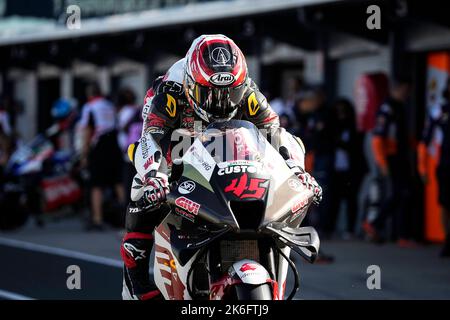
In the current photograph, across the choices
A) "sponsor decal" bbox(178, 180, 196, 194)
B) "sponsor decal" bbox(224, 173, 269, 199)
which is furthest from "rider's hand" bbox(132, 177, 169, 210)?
"sponsor decal" bbox(224, 173, 269, 199)

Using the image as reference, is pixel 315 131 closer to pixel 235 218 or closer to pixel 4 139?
pixel 4 139

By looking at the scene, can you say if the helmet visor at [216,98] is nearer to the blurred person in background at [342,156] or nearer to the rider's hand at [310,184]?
the rider's hand at [310,184]

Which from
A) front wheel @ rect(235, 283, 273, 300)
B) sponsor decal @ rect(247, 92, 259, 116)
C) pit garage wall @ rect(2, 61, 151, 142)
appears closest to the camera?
front wheel @ rect(235, 283, 273, 300)

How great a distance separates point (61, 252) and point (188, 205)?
8.13 meters

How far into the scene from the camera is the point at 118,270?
37.1ft

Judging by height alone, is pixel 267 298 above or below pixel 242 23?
below

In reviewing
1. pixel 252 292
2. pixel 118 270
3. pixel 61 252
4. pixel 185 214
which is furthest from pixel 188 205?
pixel 61 252

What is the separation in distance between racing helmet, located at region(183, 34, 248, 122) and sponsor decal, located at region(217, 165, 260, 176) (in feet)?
1.81

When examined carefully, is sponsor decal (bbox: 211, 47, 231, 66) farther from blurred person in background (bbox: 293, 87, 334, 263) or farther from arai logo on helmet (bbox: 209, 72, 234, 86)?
blurred person in background (bbox: 293, 87, 334, 263)

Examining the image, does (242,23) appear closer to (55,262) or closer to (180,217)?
(55,262)

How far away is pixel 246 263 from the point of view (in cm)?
532

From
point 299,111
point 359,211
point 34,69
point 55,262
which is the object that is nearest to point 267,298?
point 55,262

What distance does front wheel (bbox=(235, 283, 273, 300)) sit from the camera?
516 cm
